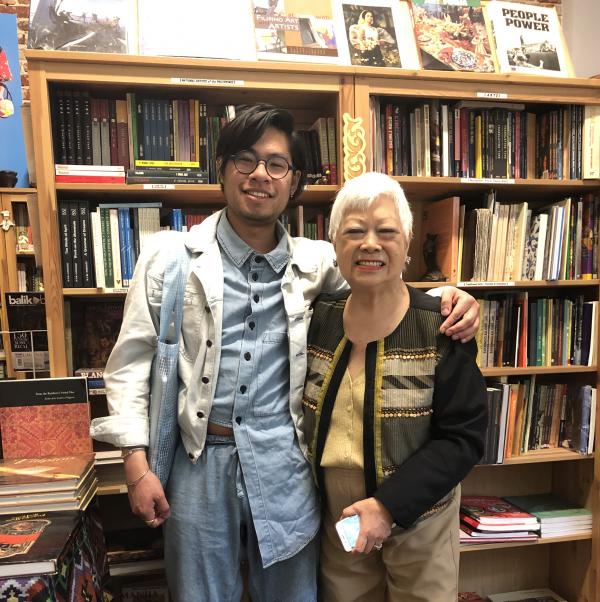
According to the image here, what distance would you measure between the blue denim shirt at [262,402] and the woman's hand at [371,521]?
183mm

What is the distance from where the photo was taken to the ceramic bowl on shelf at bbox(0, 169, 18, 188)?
222 centimetres

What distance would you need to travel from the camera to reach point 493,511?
195 cm

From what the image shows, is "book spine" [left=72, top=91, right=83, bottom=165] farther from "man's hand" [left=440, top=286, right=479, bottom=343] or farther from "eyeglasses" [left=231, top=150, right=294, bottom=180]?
"man's hand" [left=440, top=286, right=479, bottom=343]

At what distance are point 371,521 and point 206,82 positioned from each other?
1363mm

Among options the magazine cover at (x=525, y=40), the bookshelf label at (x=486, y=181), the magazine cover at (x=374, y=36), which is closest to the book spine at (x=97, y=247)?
the magazine cover at (x=374, y=36)

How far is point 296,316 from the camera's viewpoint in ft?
3.92

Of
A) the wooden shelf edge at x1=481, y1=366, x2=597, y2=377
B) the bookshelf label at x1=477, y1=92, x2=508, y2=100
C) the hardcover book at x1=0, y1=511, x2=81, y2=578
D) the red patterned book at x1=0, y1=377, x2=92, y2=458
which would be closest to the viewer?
the hardcover book at x1=0, y1=511, x2=81, y2=578

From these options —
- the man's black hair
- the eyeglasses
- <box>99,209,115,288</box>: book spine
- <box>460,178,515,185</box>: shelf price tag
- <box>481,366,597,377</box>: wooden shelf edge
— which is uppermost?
the man's black hair

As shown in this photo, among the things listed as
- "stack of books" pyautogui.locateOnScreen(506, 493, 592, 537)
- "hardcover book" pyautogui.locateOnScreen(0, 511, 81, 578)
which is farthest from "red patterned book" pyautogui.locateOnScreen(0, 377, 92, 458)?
"stack of books" pyautogui.locateOnScreen(506, 493, 592, 537)

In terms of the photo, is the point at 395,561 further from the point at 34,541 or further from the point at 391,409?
the point at 34,541

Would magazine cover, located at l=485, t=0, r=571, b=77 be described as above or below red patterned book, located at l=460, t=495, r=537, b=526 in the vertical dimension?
above

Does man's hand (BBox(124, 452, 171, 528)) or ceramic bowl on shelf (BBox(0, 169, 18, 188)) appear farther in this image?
ceramic bowl on shelf (BBox(0, 169, 18, 188))

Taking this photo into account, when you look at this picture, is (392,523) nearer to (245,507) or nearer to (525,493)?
(245,507)

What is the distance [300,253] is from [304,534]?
730 mm
